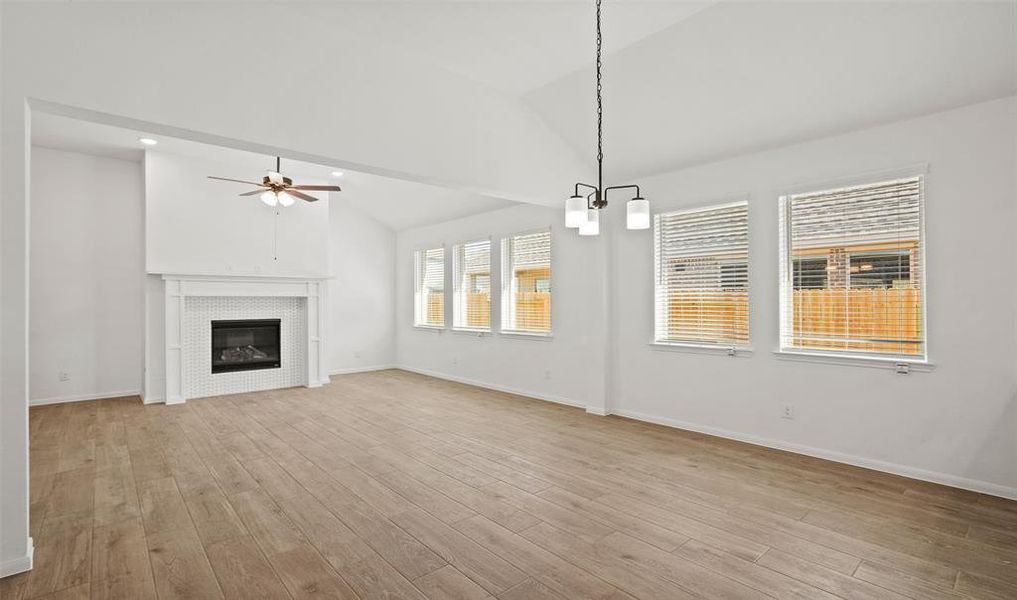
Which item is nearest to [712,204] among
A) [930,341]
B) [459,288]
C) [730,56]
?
[730,56]

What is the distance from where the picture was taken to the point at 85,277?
6.51 m

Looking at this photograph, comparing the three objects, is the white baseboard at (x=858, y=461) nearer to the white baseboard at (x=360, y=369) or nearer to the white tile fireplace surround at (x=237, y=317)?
the white tile fireplace surround at (x=237, y=317)

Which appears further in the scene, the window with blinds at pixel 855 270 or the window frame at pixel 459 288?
the window frame at pixel 459 288

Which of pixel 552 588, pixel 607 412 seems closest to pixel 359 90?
pixel 552 588

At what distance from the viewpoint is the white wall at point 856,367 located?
3314 millimetres

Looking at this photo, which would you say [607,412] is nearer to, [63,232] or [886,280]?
[886,280]

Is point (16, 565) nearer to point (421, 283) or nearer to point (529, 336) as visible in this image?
point (529, 336)

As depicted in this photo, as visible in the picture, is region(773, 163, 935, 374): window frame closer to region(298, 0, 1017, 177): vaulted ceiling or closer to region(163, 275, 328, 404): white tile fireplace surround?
region(298, 0, 1017, 177): vaulted ceiling

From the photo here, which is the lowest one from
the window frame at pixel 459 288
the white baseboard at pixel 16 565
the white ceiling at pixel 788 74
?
the white baseboard at pixel 16 565

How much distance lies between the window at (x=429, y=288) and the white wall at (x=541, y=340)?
21 cm

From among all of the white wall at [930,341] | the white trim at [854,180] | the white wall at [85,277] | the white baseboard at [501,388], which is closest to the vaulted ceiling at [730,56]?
the white wall at [930,341]

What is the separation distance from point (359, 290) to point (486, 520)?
6790 mm

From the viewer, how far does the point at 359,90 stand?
367 cm

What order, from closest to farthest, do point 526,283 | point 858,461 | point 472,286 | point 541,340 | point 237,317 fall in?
point 858,461 → point 541,340 → point 526,283 → point 237,317 → point 472,286
